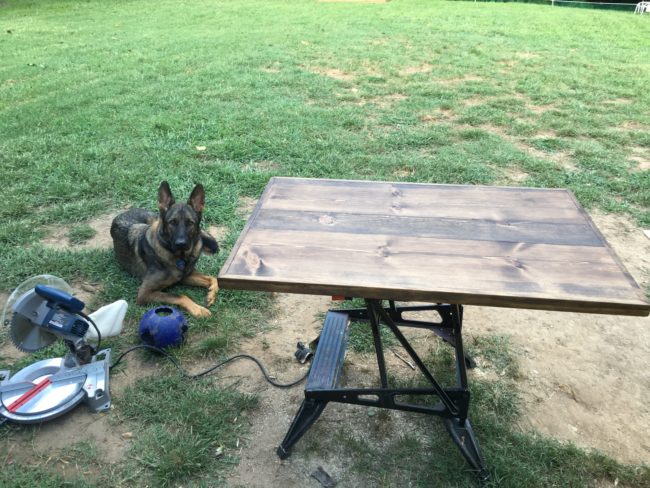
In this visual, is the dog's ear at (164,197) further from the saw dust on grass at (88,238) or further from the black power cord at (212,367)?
the saw dust on grass at (88,238)

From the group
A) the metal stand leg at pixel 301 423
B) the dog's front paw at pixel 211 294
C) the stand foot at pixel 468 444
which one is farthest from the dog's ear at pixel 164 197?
the stand foot at pixel 468 444

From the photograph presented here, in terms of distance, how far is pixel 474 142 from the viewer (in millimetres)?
6105

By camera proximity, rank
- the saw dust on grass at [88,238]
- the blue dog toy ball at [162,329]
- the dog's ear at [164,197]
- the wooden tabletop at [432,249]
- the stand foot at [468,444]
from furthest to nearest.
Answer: the saw dust on grass at [88,238] < the dog's ear at [164,197] < the blue dog toy ball at [162,329] < the stand foot at [468,444] < the wooden tabletop at [432,249]

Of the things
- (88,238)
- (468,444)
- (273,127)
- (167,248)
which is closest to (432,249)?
(468,444)

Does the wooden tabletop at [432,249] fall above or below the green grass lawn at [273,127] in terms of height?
above

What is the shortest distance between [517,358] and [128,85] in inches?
299

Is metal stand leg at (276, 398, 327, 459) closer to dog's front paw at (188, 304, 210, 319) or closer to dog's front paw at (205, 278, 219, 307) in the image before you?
dog's front paw at (188, 304, 210, 319)

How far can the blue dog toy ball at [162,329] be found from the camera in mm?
3062

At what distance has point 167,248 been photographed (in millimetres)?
3611

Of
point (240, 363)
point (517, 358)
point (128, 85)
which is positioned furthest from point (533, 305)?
point (128, 85)

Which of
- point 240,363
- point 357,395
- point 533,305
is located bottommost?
point 240,363

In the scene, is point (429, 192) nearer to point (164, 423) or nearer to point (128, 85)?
point (164, 423)

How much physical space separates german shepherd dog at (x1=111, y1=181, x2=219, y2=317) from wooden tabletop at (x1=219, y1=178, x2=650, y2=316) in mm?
948

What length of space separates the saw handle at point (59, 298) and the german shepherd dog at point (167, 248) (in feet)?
3.01
